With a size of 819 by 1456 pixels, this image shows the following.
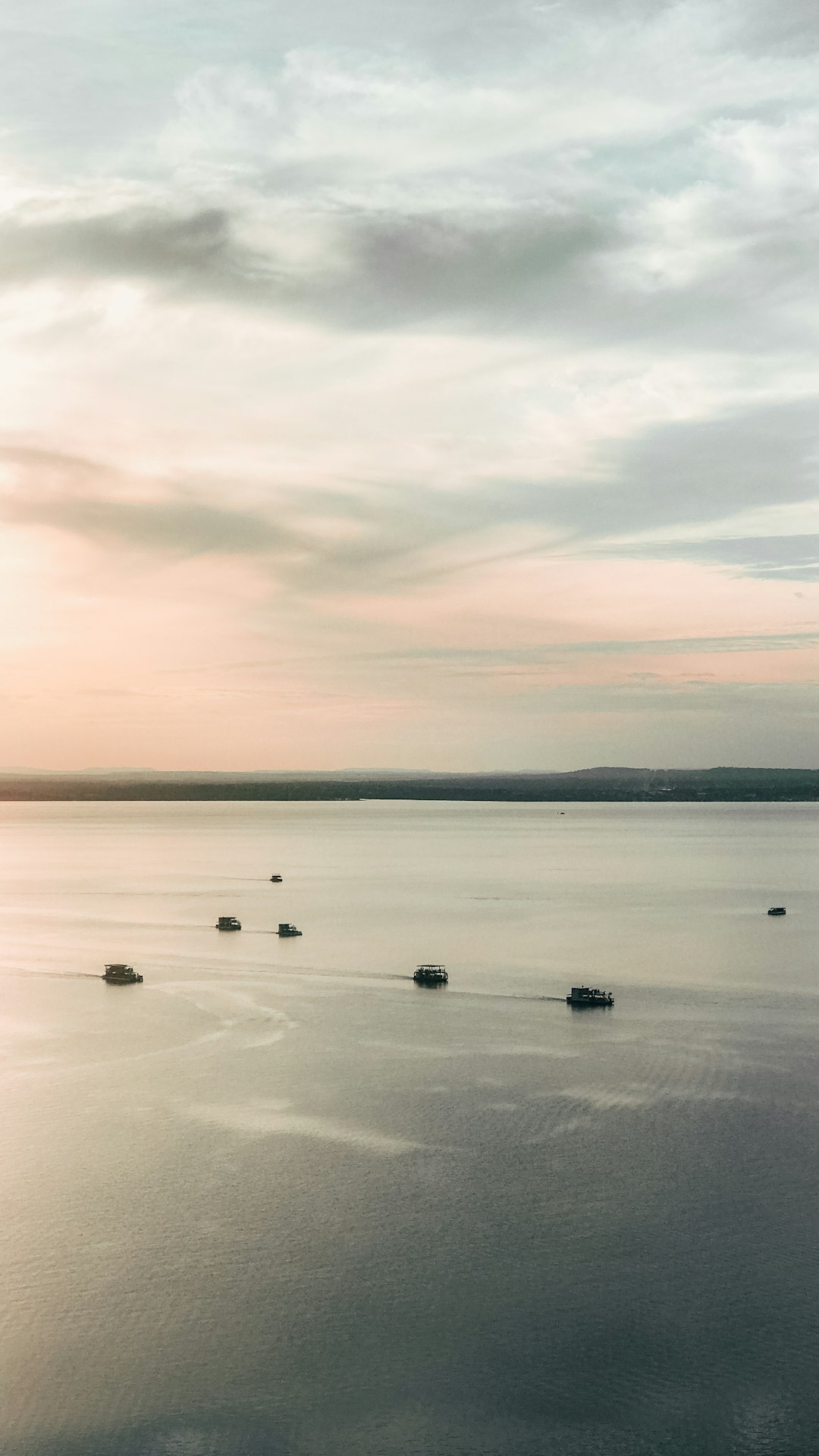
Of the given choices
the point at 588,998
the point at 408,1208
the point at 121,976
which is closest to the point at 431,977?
the point at 588,998

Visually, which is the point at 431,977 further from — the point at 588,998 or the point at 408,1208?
the point at 408,1208

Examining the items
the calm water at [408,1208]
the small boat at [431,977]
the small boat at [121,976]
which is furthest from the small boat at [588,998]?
the small boat at [121,976]

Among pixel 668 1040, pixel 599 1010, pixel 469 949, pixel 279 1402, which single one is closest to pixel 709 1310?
pixel 279 1402

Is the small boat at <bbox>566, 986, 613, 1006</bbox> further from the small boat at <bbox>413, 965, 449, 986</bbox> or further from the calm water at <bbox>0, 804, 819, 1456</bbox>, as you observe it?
the small boat at <bbox>413, 965, 449, 986</bbox>

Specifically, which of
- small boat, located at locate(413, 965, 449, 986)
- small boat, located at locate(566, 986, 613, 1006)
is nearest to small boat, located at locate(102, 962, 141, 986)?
small boat, located at locate(413, 965, 449, 986)

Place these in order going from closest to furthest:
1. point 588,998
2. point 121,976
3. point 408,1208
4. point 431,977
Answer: point 408,1208, point 588,998, point 431,977, point 121,976

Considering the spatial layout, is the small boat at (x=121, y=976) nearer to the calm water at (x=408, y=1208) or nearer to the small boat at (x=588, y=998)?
the calm water at (x=408, y=1208)
